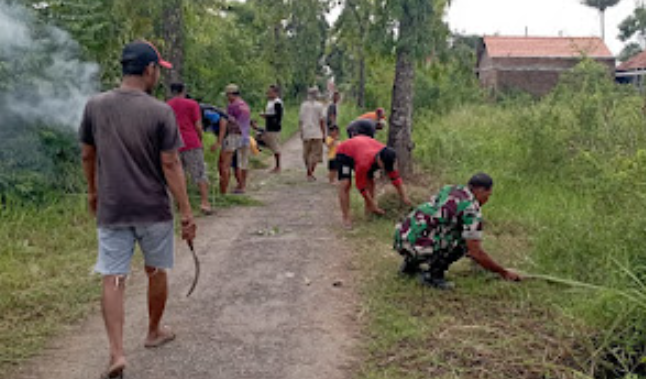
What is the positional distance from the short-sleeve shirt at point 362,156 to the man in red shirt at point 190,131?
194cm

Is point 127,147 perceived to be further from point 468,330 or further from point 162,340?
point 468,330

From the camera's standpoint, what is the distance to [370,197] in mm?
7887

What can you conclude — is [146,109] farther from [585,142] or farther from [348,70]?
[348,70]

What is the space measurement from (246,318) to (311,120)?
24.4 ft

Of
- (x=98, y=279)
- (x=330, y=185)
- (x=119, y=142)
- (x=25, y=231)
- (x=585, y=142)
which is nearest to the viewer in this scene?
(x=119, y=142)

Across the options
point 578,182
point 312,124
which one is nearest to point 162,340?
point 578,182

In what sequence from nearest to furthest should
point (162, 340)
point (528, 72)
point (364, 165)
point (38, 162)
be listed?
point (162, 340) → point (364, 165) → point (38, 162) → point (528, 72)

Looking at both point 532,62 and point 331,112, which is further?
point 532,62

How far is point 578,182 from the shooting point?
8523 mm

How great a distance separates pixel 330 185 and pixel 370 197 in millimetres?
A: 3675

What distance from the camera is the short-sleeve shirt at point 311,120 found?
12.0 m

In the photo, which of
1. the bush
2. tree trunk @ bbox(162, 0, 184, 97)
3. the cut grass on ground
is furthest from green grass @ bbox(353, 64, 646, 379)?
tree trunk @ bbox(162, 0, 184, 97)

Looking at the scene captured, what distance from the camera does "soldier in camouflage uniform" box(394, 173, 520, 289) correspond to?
16.8 feet

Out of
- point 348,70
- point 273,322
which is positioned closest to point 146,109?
point 273,322
